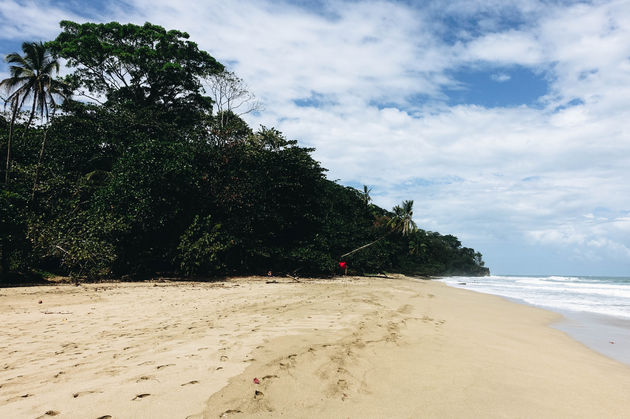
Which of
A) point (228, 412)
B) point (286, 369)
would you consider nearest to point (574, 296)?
point (286, 369)

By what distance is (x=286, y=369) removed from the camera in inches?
141

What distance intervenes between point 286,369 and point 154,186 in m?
13.8

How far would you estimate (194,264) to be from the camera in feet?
50.1

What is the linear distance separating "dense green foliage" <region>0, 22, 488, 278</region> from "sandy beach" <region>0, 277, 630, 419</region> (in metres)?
7.44

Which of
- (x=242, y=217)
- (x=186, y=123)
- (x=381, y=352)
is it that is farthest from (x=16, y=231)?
(x=186, y=123)

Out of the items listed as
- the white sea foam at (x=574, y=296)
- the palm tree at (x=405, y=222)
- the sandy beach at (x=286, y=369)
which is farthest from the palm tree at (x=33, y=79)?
the palm tree at (x=405, y=222)

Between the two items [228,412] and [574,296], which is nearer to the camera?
[228,412]

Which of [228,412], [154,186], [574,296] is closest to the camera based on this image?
[228,412]

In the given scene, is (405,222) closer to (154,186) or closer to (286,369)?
(154,186)

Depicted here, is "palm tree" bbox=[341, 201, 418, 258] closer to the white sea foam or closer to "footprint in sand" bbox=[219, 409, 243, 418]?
the white sea foam

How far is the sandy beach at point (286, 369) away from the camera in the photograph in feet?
9.15

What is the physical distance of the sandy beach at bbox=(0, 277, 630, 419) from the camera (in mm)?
2789

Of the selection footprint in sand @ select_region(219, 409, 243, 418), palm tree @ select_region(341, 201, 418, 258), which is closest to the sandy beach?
footprint in sand @ select_region(219, 409, 243, 418)

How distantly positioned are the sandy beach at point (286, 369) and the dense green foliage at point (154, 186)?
24.4ft
